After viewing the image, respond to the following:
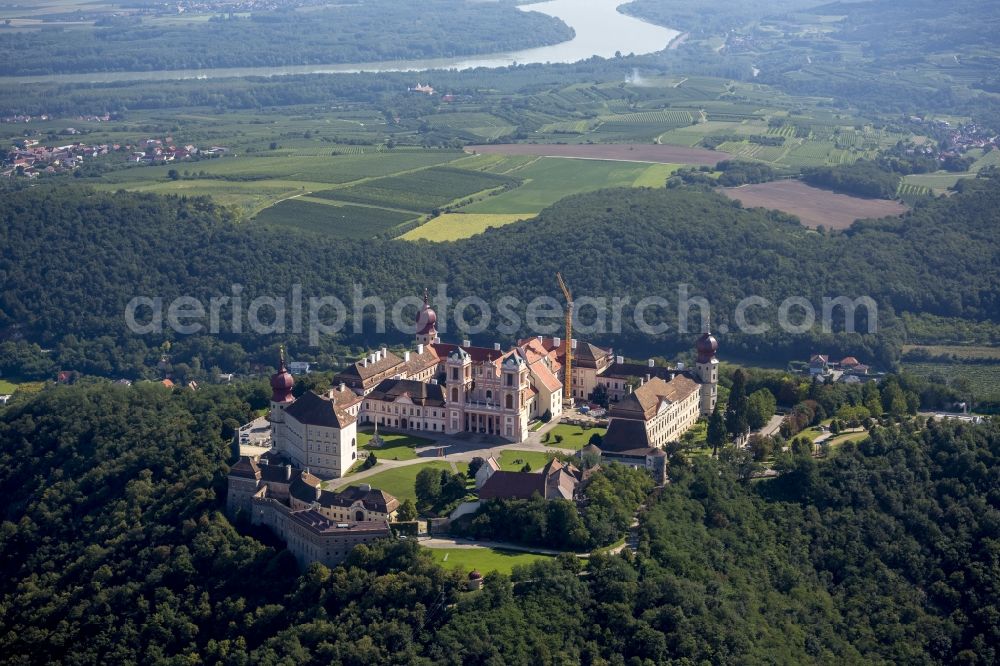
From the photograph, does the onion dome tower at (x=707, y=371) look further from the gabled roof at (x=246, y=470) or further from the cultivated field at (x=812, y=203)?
the cultivated field at (x=812, y=203)

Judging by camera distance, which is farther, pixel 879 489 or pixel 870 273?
pixel 870 273

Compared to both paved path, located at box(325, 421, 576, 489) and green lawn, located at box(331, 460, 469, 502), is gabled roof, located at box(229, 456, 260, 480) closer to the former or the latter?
paved path, located at box(325, 421, 576, 489)

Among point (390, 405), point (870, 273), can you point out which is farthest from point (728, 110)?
point (390, 405)

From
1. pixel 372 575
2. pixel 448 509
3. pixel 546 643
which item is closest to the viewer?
pixel 546 643

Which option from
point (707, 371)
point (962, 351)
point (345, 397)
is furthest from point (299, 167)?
point (707, 371)

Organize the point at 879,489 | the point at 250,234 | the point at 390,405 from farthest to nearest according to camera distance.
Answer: the point at 250,234 < the point at 390,405 < the point at 879,489

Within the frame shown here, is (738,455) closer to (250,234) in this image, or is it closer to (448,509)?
(448,509)
